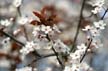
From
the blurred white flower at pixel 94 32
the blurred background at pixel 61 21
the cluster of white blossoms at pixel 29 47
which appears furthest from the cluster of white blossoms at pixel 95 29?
the blurred background at pixel 61 21

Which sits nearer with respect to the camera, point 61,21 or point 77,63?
point 77,63

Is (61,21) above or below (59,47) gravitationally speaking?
above

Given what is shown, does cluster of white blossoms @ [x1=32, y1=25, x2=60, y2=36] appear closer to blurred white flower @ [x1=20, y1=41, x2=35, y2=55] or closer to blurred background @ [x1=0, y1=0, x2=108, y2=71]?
blurred white flower @ [x1=20, y1=41, x2=35, y2=55]

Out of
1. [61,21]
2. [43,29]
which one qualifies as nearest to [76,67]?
[43,29]

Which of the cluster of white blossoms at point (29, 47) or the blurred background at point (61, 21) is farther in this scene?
the blurred background at point (61, 21)

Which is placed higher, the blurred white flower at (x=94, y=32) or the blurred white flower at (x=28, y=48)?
the blurred white flower at (x=28, y=48)

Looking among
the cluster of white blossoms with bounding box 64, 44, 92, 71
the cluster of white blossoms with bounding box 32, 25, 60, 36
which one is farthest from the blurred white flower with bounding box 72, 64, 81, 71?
the cluster of white blossoms with bounding box 32, 25, 60, 36

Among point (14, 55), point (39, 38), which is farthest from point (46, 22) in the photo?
point (14, 55)

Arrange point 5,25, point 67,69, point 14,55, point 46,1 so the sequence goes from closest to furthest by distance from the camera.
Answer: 1. point 67,69
2. point 5,25
3. point 14,55
4. point 46,1

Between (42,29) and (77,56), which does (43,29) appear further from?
(77,56)

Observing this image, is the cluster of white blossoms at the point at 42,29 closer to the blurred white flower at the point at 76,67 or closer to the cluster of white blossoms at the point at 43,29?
the cluster of white blossoms at the point at 43,29

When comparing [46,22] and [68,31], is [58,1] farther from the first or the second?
[46,22]
